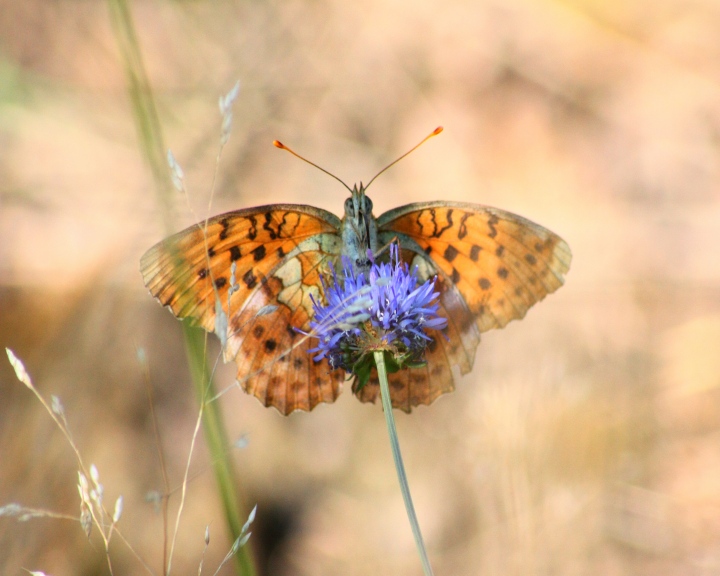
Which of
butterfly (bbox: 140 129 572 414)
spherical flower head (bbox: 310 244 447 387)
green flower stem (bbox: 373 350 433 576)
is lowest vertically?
green flower stem (bbox: 373 350 433 576)

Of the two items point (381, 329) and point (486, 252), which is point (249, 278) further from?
point (486, 252)

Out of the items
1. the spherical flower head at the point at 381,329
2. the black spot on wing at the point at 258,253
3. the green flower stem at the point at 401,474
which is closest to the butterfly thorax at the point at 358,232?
the spherical flower head at the point at 381,329

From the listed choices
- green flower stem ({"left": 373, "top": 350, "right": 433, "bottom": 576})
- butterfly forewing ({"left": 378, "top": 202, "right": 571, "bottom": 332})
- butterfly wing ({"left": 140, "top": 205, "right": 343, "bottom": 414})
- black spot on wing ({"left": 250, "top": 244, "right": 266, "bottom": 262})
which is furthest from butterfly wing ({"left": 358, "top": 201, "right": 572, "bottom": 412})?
green flower stem ({"left": 373, "top": 350, "right": 433, "bottom": 576})

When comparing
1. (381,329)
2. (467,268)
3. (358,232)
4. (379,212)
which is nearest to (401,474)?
(381,329)

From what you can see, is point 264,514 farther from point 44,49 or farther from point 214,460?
point 44,49

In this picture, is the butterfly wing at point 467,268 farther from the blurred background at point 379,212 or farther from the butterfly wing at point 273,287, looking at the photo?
the blurred background at point 379,212

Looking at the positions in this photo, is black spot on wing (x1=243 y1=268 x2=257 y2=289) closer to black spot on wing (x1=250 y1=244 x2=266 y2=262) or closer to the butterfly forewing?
black spot on wing (x1=250 y1=244 x2=266 y2=262)
